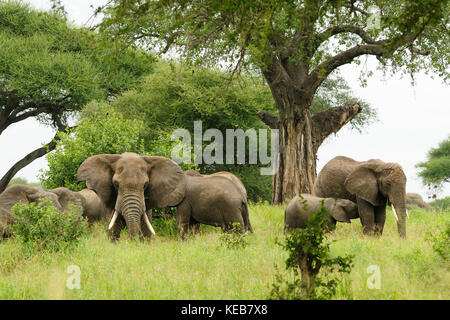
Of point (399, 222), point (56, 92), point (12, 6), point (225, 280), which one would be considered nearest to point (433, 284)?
point (225, 280)

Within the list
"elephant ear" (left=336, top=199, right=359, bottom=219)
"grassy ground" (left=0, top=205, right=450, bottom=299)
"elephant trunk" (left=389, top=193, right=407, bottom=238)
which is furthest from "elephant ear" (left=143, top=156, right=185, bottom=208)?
"elephant trunk" (left=389, top=193, right=407, bottom=238)

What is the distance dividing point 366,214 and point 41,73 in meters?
24.1

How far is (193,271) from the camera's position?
322 inches

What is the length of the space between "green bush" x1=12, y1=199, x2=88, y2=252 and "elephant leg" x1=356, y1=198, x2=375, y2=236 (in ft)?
21.0

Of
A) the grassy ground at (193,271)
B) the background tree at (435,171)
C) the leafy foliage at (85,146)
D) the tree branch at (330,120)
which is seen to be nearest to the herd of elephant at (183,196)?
the grassy ground at (193,271)

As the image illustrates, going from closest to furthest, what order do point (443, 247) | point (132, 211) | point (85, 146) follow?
point (443, 247), point (132, 211), point (85, 146)

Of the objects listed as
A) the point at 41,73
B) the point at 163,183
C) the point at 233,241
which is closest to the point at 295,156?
the point at 163,183

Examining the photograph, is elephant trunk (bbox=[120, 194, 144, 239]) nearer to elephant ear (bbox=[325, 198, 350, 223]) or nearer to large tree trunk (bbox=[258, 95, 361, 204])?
elephant ear (bbox=[325, 198, 350, 223])

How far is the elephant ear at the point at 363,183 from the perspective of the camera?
470 inches

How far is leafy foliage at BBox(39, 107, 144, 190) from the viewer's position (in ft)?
52.1

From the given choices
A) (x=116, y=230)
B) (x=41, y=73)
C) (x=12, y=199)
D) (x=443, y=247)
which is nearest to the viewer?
(x=443, y=247)

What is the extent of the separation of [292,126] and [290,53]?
269 centimetres

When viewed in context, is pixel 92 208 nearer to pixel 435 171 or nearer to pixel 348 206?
pixel 348 206
